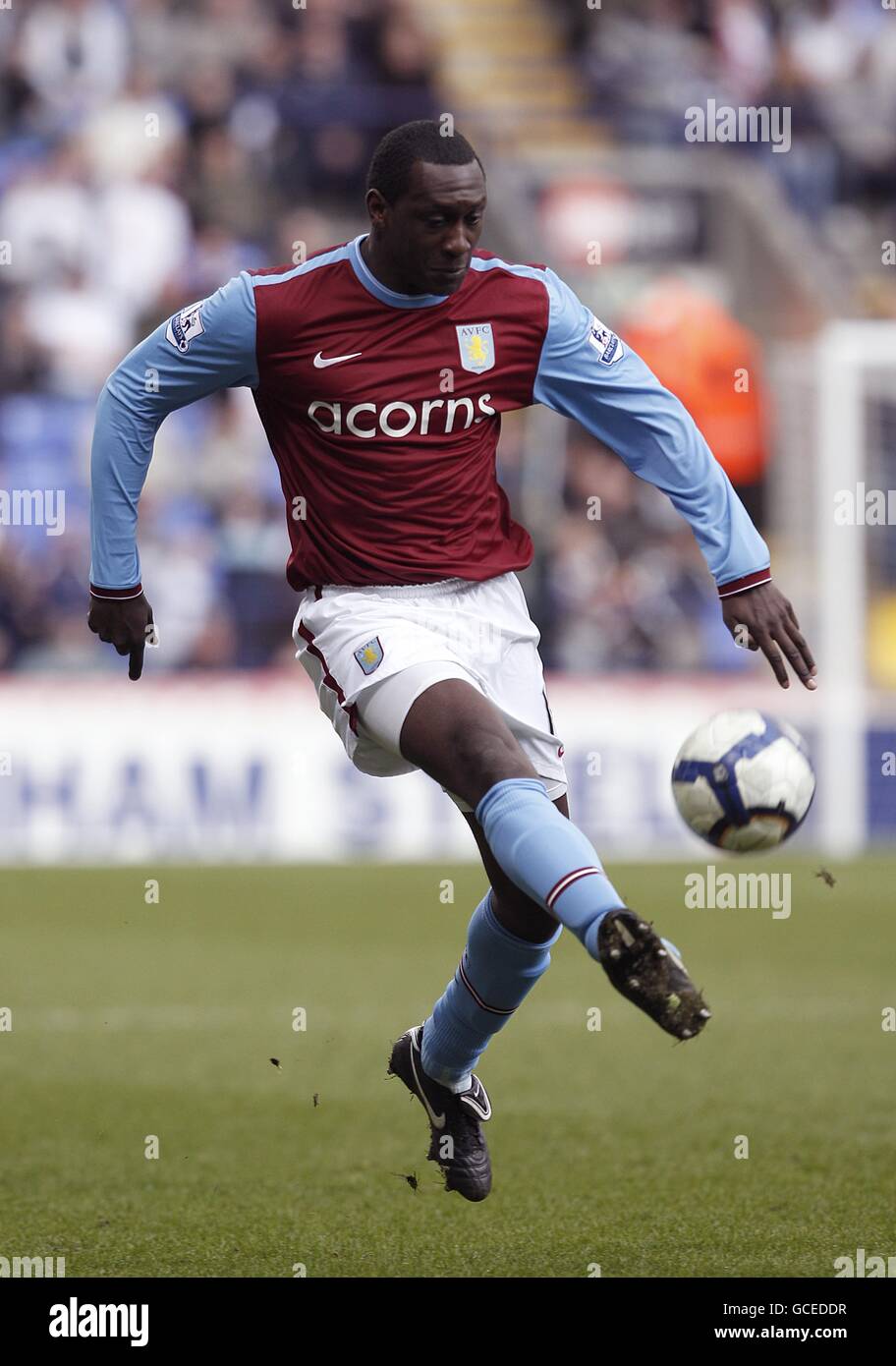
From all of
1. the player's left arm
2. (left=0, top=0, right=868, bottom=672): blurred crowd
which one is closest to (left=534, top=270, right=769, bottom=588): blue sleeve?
the player's left arm

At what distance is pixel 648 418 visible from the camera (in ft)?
15.8

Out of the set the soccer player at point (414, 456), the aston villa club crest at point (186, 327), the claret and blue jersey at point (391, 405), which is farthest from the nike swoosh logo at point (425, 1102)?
the aston villa club crest at point (186, 327)

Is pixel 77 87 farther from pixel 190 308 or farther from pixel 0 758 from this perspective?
pixel 190 308

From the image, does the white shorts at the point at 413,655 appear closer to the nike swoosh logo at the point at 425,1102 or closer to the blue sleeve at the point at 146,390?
the blue sleeve at the point at 146,390

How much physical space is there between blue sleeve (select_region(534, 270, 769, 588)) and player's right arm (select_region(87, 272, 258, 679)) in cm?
70

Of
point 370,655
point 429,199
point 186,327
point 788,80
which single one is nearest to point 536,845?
point 370,655

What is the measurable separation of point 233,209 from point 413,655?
41.3 feet

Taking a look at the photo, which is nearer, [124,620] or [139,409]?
[139,409]

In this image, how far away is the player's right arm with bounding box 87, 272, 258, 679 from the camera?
183 inches

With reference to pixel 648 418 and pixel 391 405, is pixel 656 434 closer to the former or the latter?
pixel 648 418

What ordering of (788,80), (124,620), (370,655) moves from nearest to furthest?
(370,655), (124,620), (788,80)

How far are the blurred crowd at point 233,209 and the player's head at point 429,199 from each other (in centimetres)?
987

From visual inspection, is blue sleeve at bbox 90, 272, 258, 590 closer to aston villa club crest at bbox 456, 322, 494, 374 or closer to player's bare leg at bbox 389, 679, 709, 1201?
aston villa club crest at bbox 456, 322, 494, 374

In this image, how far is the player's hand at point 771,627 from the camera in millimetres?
4645
